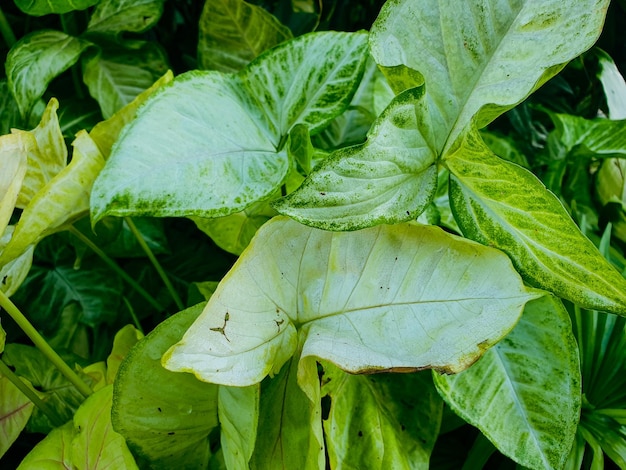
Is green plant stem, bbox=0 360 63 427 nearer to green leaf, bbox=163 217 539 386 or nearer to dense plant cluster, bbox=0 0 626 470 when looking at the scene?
dense plant cluster, bbox=0 0 626 470

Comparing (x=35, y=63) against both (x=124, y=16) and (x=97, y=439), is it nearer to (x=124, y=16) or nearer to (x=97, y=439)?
(x=124, y=16)

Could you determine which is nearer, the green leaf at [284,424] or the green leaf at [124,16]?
the green leaf at [284,424]

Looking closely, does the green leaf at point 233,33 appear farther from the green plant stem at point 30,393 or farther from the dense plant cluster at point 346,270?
the green plant stem at point 30,393

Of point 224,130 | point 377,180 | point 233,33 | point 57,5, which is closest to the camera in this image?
point 377,180

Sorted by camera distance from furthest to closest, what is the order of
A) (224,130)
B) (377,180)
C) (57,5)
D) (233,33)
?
(233,33)
(57,5)
(224,130)
(377,180)

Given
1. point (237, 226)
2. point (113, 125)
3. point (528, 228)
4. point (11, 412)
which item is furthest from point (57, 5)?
point (528, 228)

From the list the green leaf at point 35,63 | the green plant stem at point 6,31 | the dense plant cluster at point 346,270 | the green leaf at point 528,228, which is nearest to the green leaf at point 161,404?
the dense plant cluster at point 346,270

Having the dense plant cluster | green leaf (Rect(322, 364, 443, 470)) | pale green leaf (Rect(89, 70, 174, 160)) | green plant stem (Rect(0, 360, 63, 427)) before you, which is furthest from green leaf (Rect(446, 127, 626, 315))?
green plant stem (Rect(0, 360, 63, 427))

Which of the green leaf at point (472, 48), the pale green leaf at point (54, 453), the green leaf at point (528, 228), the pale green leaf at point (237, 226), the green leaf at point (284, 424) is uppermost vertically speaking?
the green leaf at point (472, 48)
